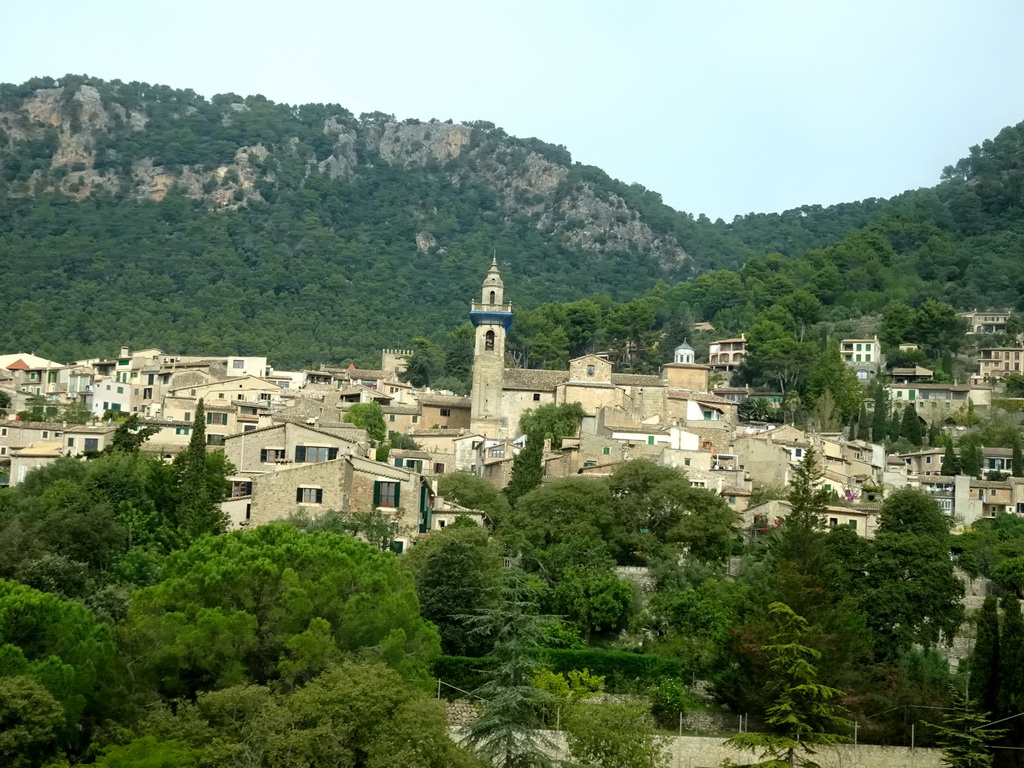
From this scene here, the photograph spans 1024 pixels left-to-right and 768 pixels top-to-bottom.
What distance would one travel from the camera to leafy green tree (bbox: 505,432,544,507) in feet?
176

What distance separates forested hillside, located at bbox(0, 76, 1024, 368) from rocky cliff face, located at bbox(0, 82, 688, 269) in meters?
0.25

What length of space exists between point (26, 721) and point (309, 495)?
19.4 m

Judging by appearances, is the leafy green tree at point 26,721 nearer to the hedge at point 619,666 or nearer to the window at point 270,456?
the hedge at point 619,666

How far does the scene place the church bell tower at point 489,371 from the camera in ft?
218

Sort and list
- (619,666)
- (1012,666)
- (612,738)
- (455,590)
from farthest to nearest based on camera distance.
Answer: (455,590) < (619,666) < (1012,666) < (612,738)

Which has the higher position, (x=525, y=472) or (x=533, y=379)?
(x=533, y=379)

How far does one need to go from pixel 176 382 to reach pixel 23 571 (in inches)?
1340

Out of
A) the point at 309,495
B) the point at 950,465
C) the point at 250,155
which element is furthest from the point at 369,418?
the point at 250,155

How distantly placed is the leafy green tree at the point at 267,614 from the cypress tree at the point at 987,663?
12.6 meters

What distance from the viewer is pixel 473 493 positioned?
52.8 metres

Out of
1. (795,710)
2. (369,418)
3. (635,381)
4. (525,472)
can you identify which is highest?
(635,381)

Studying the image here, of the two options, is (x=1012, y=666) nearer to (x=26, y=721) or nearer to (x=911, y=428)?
(x=26, y=721)

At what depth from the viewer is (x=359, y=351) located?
103 metres

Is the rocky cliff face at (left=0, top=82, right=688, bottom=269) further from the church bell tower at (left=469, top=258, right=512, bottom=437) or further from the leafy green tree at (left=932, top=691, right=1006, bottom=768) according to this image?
the leafy green tree at (left=932, top=691, right=1006, bottom=768)
